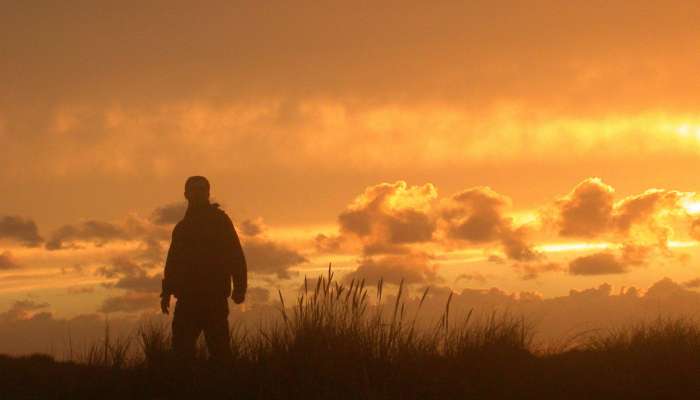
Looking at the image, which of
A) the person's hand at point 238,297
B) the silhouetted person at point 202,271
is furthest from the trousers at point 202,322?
the person's hand at point 238,297

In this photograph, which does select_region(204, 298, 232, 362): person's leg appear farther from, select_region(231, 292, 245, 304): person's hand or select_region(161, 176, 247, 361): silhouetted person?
select_region(231, 292, 245, 304): person's hand

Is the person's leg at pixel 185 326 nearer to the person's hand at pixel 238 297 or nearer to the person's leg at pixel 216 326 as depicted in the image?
the person's leg at pixel 216 326

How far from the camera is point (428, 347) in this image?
32.7 ft

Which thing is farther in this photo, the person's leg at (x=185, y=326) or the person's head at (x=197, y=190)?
the person's head at (x=197, y=190)

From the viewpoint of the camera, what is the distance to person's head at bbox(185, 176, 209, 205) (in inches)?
435

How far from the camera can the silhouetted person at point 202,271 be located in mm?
10945

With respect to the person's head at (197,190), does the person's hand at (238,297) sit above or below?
below

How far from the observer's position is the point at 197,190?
11.0 m

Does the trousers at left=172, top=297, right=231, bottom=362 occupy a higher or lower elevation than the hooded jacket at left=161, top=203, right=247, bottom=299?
lower

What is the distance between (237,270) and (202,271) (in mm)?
402

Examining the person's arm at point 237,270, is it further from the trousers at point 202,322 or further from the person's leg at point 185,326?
the person's leg at point 185,326

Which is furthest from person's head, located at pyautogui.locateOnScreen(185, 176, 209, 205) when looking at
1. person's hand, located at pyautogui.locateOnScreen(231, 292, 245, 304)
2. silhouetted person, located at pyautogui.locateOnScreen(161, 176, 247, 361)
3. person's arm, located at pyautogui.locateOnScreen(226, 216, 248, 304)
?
person's hand, located at pyautogui.locateOnScreen(231, 292, 245, 304)

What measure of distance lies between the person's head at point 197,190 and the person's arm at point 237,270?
39 centimetres

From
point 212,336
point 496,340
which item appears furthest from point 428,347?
point 212,336
